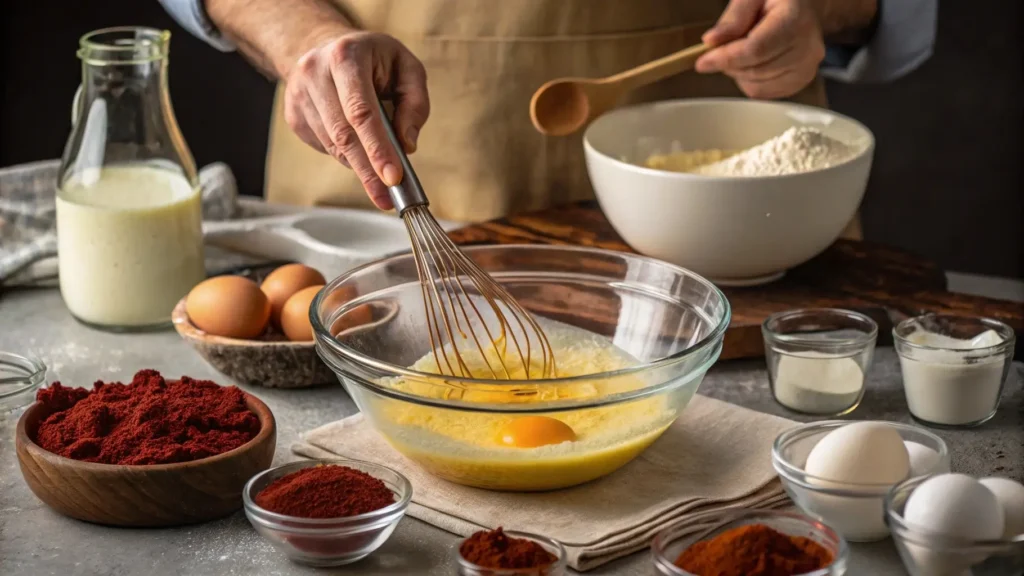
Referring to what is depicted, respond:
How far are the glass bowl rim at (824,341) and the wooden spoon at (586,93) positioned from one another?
0.44 meters

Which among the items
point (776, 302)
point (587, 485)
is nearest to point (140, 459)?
point (587, 485)

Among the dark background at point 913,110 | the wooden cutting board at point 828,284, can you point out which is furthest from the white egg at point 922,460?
the dark background at point 913,110

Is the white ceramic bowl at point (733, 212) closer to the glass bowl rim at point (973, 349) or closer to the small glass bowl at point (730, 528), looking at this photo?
the glass bowl rim at point (973, 349)

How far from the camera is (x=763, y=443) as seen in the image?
4.33ft

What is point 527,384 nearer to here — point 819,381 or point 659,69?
point 819,381

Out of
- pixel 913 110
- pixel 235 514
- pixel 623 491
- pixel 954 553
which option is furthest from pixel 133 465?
pixel 913 110

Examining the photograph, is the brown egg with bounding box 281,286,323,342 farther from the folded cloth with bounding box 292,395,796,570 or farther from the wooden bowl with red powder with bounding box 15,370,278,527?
the wooden bowl with red powder with bounding box 15,370,278,527

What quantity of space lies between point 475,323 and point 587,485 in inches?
12.8

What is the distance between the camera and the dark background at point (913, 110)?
10.5ft

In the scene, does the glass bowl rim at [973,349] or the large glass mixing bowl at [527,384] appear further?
Answer: the glass bowl rim at [973,349]

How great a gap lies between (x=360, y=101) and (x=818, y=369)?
1.96ft

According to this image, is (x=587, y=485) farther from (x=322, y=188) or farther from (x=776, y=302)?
(x=322, y=188)

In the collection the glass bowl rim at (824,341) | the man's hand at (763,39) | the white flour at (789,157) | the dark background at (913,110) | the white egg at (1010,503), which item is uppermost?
the man's hand at (763,39)

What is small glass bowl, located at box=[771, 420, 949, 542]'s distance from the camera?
109cm
